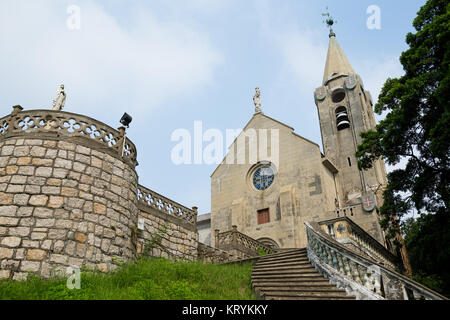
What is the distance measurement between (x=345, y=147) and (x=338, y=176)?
94.8 inches

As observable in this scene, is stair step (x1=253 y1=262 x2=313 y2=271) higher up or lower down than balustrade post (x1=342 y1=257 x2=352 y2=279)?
higher up

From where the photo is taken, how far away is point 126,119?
10.7 m

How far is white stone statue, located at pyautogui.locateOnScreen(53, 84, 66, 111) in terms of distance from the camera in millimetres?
10828

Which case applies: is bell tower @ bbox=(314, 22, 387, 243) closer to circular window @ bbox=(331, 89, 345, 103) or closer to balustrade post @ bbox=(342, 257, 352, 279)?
circular window @ bbox=(331, 89, 345, 103)

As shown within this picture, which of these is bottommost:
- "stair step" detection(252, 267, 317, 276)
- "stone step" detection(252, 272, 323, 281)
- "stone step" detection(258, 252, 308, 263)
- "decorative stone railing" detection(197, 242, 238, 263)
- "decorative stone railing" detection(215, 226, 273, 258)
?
"stone step" detection(252, 272, 323, 281)

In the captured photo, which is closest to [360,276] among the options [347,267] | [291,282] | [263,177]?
[347,267]

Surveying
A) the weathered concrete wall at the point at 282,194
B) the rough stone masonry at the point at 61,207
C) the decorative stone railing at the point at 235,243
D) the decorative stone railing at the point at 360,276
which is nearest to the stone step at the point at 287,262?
the decorative stone railing at the point at 360,276

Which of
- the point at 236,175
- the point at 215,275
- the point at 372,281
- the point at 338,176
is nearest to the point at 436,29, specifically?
the point at 372,281

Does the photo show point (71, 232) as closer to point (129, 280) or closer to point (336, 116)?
point (129, 280)

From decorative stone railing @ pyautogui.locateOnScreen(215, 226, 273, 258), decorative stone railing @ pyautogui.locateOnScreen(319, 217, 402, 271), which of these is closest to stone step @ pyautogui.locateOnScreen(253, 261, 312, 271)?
decorative stone railing @ pyautogui.locateOnScreen(319, 217, 402, 271)

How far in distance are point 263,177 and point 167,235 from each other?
41.3ft

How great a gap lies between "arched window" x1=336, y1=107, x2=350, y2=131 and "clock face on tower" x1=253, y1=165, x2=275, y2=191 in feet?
22.1

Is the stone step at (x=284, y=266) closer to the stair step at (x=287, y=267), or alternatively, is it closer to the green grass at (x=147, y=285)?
the stair step at (x=287, y=267)

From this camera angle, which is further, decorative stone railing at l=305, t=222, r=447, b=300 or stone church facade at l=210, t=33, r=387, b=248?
stone church facade at l=210, t=33, r=387, b=248
